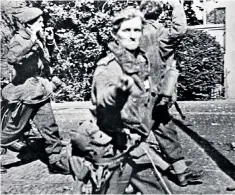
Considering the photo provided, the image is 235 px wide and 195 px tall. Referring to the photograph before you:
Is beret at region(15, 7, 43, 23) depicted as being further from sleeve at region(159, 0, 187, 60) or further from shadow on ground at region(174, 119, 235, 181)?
shadow on ground at region(174, 119, 235, 181)

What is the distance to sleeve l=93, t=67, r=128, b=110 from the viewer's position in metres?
3.03

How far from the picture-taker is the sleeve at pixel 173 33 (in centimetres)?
445

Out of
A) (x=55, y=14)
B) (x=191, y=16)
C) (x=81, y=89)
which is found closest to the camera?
(x=55, y=14)

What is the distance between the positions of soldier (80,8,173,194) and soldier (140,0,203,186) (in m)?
0.70

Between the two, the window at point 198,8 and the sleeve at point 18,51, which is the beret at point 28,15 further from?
the window at point 198,8

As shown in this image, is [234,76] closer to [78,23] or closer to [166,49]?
[78,23]

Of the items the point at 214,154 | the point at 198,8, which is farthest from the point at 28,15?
the point at 198,8

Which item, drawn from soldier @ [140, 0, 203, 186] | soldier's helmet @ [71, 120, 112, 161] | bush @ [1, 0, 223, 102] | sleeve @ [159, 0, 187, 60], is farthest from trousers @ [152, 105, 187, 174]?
bush @ [1, 0, 223, 102]

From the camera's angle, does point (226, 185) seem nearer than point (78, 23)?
Yes

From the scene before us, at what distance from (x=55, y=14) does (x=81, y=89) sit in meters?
2.34

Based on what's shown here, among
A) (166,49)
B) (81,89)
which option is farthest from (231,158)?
(81,89)

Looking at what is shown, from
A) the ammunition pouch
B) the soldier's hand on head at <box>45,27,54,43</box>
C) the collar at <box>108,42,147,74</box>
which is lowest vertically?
the ammunition pouch

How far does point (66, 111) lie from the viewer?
10.7 m

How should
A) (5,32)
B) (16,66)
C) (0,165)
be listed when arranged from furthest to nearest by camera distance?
(5,32)
(0,165)
(16,66)
